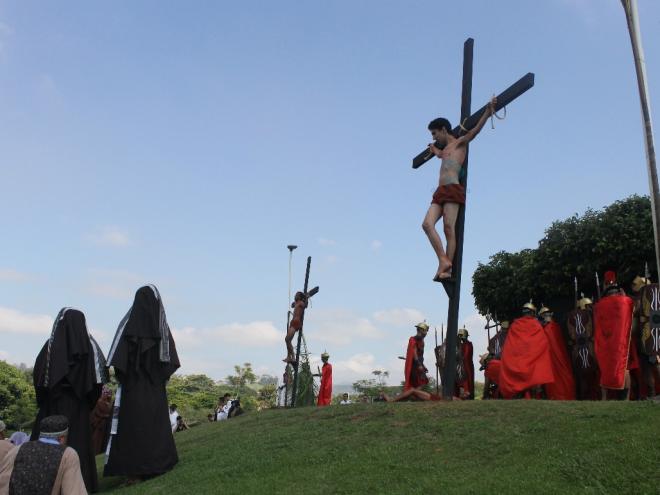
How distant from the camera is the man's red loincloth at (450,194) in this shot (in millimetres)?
9047

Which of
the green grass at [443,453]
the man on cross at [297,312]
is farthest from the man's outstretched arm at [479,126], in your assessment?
the man on cross at [297,312]

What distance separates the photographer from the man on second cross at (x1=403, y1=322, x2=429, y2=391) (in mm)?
13102

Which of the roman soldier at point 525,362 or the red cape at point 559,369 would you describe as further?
the red cape at point 559,369

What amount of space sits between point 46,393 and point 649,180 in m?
7.99

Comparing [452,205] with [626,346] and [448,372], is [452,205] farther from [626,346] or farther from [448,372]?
[626,346]

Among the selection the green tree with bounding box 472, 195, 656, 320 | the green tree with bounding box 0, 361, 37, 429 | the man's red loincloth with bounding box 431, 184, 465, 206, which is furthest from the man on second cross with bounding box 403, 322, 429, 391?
the green tree with bounding box 0, 361, 37, 429

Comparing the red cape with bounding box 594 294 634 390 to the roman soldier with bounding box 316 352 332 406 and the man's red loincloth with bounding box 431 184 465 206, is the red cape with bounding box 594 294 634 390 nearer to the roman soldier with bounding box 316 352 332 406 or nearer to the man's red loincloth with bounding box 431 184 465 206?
the man's red loincloth with bounding box 431 184 465 206

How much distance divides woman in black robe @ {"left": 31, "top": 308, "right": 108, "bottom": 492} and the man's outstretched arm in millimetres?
5753

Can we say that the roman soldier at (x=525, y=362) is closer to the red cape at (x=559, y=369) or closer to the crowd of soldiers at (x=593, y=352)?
the crowd of soldiers at (x=593, y=352)

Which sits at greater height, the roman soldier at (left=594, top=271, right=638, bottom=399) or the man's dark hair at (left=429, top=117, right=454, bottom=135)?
the man's dark hair at (left=429, top=117, right=454, bottom=135)

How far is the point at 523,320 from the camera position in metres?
12.0

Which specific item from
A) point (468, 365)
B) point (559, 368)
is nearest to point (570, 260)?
point (468, 365)

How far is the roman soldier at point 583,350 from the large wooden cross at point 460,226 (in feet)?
15.4

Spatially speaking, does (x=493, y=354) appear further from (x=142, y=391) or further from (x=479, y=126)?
(x=142, y=391)
